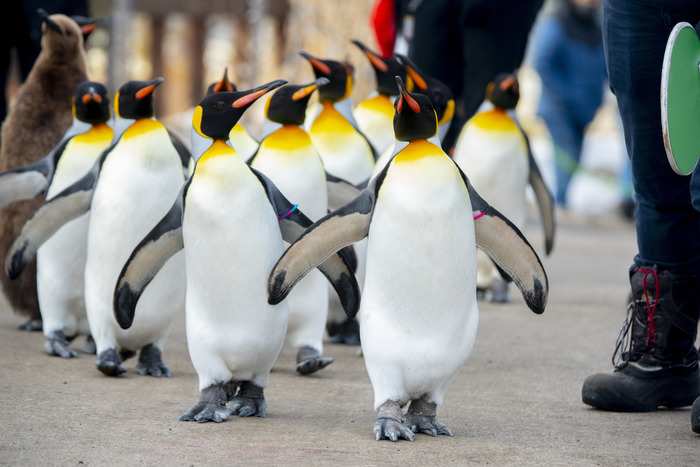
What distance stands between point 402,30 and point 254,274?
4.24 metres

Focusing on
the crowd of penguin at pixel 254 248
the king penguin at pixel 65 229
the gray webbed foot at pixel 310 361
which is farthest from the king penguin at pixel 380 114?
the gray webbed foot at pixel 310 361

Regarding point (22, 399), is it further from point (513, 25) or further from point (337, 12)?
point (337, 12)

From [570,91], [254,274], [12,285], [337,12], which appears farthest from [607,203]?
[254,274]

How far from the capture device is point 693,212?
4.30m

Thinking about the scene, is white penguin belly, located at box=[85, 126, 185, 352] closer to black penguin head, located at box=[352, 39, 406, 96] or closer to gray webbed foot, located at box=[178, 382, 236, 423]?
gray webbed foot, located at box=[178, 382, 236, 423]

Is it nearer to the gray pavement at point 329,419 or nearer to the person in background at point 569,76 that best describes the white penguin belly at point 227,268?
the gray pavement at point 329,419

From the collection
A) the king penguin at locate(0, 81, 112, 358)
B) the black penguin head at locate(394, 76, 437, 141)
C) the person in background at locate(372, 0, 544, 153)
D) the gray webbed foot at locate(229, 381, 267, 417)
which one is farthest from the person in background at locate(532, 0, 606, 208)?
the black penguin head at locate(394, 76, 437, 141)

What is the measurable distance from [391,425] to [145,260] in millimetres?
934

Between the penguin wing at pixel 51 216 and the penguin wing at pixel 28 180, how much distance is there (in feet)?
0.98

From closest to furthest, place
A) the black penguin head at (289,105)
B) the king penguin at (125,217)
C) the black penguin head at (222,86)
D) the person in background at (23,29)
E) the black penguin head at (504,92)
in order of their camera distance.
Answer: the king penguin at (125,217) < the black penguin head at (289,105) < the black penguin head at (222,86) < the black penguin head at (504,92) < the person in background at (23,29)

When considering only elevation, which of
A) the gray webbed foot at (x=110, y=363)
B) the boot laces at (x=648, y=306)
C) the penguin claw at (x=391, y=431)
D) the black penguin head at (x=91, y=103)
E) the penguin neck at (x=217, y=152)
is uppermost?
the penguin neck at (x=217, y=152)

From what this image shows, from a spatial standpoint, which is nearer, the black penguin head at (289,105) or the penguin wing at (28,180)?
the black penguin head at (289,105)

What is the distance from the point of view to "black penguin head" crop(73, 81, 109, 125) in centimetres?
523

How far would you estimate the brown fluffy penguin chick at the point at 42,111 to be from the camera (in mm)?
5789
